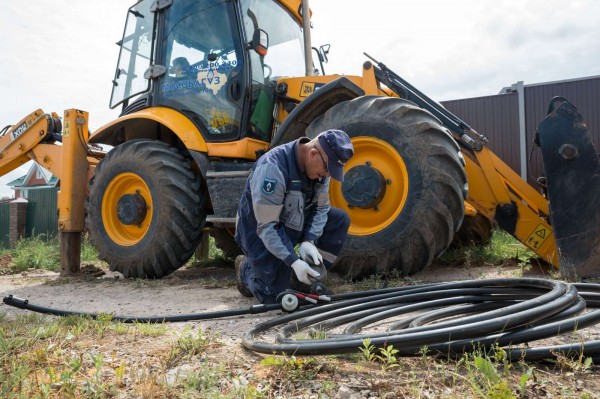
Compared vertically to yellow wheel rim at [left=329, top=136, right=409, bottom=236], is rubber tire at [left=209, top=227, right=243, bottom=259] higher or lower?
lower

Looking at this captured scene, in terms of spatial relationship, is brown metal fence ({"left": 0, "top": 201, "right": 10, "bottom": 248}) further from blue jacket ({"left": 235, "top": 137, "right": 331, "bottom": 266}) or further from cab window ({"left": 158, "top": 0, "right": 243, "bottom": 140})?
blue jacket ({"left": 235, "top": 137, "right": 331, "bottom": 266})

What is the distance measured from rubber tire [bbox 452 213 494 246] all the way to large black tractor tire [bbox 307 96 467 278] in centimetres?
143

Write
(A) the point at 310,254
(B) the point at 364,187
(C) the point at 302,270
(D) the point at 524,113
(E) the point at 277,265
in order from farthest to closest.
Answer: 1. (D) the point at 524,113
2. (B) the point at 364,187
3. (E) the point at 277,265
4. (A) the point at 310,254
5. (C) the point at 302,270

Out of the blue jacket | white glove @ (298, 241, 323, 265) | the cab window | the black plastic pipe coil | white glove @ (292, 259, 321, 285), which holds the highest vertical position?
the cab window

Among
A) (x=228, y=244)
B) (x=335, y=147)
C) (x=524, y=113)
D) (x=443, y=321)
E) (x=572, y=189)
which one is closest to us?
(x=443, y=321)

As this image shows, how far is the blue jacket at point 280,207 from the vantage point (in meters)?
3.31

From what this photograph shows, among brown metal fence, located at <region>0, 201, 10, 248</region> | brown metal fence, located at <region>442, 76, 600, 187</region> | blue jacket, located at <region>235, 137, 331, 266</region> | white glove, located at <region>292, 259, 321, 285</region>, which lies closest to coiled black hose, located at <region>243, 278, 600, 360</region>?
white glove, located at <region>292, 259, 321, 285</region>

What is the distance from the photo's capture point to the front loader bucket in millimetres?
3715

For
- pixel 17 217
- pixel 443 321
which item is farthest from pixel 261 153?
pixel 17 217

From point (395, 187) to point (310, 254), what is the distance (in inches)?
44.7

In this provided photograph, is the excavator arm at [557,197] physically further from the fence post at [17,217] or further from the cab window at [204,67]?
the fence post at [17,217]

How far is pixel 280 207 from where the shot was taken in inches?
133

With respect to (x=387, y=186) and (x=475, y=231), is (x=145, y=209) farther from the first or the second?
(x=475, y=231)

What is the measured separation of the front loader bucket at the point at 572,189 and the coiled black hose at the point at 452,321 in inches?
36.1
